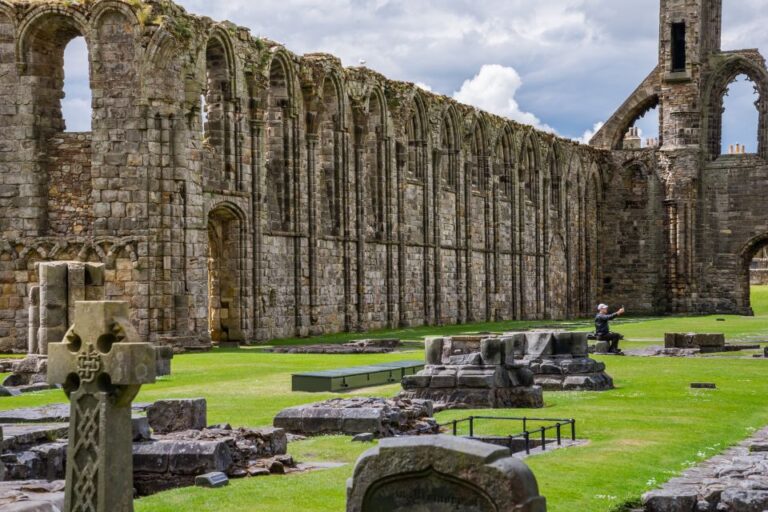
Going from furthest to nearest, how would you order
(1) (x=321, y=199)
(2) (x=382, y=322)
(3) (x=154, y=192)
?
(2) (x=382, y=322) → (1) (x=321, y=199) → (3) (x=154, y=192)

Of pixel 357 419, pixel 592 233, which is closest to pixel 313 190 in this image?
pixel 357 419

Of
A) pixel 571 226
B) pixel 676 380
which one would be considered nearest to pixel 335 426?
pixel 676 380

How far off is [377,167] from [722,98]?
26.5 metres

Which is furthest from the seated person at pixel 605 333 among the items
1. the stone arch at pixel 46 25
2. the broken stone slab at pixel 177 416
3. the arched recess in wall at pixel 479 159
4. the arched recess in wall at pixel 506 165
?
the arched recess in wall at pixel 506 165

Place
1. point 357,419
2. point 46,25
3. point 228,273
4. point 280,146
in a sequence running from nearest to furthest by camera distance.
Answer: point 357,419 → point 46,25 → point 228,273 → point 280,146

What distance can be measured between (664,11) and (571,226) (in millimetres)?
11245

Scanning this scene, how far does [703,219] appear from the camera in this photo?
61.9m

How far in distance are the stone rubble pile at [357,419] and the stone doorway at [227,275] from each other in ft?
58.0

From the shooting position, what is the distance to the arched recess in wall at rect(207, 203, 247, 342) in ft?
108

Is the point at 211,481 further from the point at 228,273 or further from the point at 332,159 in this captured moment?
the point at 332,159

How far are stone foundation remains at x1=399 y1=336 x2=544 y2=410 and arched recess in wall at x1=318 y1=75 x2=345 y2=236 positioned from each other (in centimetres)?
1996

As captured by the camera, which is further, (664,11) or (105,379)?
(664,11)

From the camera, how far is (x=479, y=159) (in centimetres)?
5256

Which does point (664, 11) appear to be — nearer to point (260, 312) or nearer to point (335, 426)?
point (260, 312)
